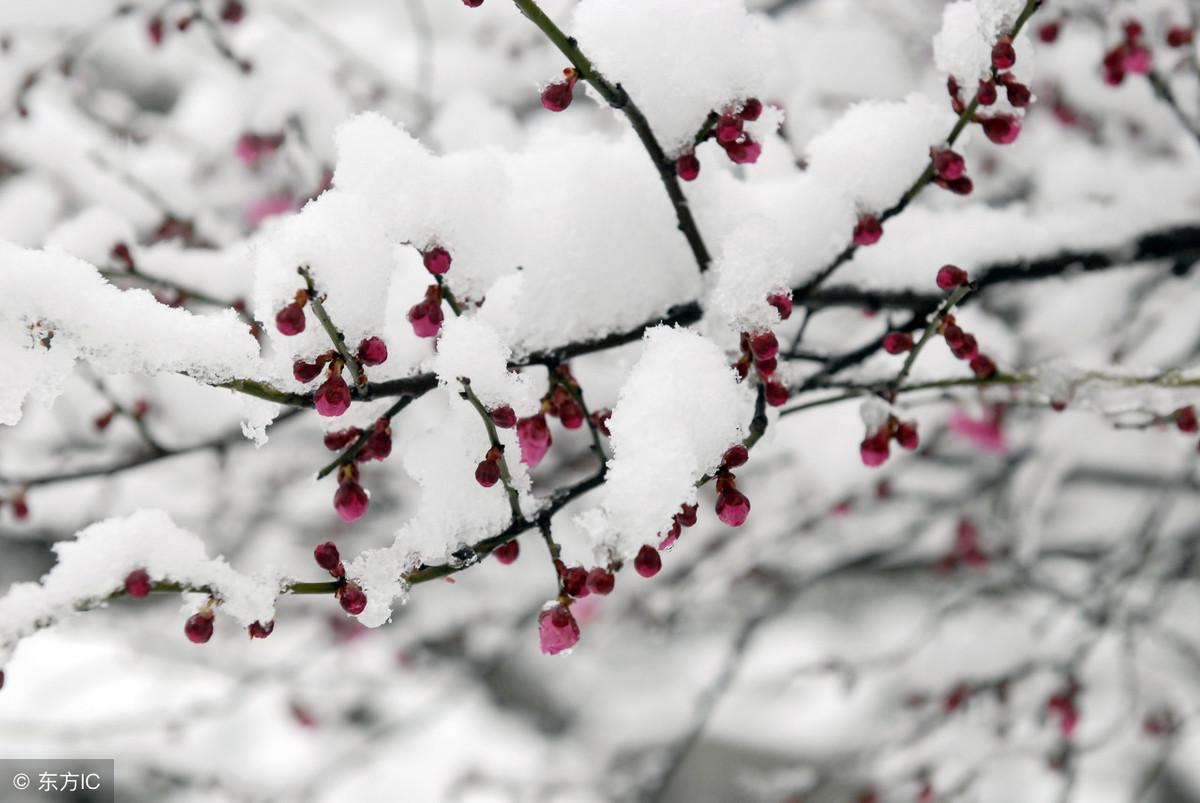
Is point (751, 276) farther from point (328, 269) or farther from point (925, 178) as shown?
point (328, 269)

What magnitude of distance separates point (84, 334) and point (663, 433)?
2.02 feet

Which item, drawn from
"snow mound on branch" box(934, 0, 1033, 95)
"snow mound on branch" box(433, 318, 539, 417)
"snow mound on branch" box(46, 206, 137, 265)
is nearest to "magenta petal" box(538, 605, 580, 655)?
"snow mound on branch" box(433, 318, 539, 417)

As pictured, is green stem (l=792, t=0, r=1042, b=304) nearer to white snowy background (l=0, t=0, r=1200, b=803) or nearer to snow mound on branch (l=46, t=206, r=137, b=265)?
white snowy background (l=0, t=0, r=1200, b=803)

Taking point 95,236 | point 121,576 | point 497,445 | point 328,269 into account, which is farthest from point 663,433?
point 95,236

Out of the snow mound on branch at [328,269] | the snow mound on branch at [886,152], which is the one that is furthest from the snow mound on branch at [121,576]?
the snow mound on branch at [886,152]

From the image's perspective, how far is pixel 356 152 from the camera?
1052mm

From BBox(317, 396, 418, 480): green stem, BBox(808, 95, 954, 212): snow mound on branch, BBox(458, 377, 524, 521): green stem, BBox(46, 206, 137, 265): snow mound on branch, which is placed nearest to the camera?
BBox(458, 377, 524, 521): green stem

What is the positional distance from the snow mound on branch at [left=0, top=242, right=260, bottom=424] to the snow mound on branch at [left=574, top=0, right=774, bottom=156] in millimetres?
559

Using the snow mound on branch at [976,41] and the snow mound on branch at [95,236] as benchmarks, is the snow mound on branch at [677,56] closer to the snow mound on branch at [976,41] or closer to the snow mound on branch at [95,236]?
the snow mound on branch at [976,41]

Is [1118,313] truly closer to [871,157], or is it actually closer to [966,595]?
[966,595]

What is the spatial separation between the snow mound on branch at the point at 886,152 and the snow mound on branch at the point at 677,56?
28cm

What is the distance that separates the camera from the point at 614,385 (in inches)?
65.4

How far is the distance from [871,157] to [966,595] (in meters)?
2.23

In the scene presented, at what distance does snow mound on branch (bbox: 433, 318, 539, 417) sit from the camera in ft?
3.21
